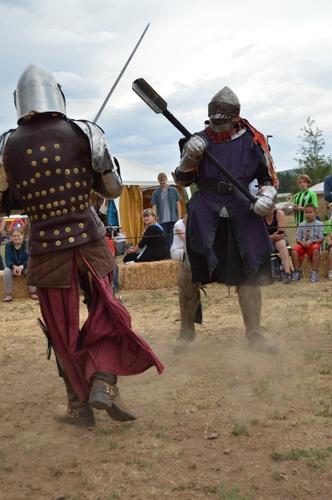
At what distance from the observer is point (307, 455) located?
2.65 meters

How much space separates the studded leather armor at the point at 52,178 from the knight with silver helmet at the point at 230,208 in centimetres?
134

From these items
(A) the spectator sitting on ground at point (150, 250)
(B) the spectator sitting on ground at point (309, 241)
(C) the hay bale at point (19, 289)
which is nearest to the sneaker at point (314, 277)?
(B) the spectator sitting on ground at point (309, 241)

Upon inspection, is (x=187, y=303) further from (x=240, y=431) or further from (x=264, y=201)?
(x=240, y=431)

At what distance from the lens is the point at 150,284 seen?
8.76 metres

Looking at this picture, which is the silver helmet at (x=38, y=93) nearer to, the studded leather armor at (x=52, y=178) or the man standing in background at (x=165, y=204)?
the studded leather armor at (x=52, y=178)

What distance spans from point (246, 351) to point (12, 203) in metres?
2.10

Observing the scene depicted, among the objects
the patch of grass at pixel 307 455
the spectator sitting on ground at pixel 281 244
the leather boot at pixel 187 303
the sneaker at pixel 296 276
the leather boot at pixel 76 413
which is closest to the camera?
the patch of grass at pixel 307 455

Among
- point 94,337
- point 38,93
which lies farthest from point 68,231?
point 38,93

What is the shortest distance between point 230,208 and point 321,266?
4633 millimetres

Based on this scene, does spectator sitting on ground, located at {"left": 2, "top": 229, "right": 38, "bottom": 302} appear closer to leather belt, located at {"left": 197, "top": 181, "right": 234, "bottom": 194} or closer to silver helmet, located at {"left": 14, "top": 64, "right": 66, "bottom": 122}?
leather belt, located at {"left": 197, "top": 181, "right": 234, "bottom": 194}

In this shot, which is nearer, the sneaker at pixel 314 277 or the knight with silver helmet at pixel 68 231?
the knight with silver helmet at pixel 68 231

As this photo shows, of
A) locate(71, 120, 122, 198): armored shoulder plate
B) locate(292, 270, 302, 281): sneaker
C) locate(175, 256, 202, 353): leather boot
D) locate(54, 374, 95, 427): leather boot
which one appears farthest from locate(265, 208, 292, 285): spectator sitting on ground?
locate(54, 374, 95, 427): leather boot

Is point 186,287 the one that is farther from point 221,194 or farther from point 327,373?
point 327,373

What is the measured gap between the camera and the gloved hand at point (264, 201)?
13.9ft
